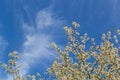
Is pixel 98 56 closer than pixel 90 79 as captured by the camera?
No

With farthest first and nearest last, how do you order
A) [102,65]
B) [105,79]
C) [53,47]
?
[53,47]
[102,65]
[105,79]

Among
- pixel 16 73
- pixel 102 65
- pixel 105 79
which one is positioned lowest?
pixel 105 79

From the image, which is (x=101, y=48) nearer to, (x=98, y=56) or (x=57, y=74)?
(x=98, y=56)

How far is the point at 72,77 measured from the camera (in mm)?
18391

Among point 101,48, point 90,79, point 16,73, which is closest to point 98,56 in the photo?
point 101,48

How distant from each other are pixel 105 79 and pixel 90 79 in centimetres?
77

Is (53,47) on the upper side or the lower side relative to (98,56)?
upper

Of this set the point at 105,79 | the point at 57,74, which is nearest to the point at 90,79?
the point at 105,79

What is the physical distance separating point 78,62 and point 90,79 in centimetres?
138

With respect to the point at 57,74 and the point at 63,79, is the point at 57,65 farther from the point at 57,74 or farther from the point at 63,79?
the point at 63,79

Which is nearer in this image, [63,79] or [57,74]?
[63,79]

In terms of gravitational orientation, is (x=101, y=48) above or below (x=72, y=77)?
above

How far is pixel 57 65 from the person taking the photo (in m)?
19.8

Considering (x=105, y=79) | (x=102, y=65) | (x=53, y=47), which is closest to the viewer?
(x=105, y=79)
